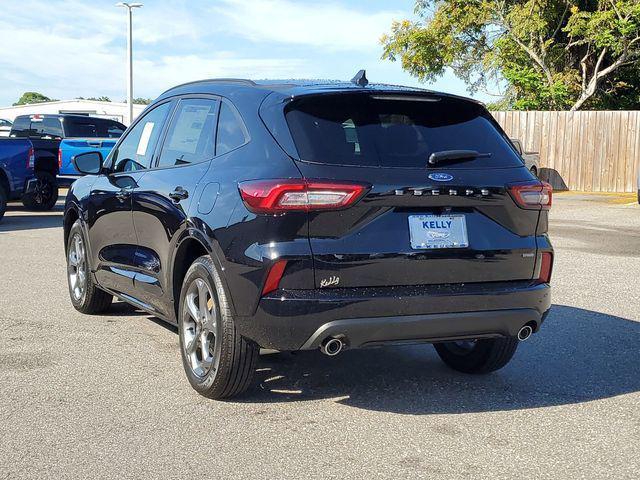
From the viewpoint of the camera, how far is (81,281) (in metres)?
7.79

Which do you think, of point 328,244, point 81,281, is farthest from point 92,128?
point 328,244

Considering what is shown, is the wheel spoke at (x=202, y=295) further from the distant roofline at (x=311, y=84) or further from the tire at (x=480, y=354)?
the tire at (x=480, y=354)

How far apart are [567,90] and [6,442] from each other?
28.6 m

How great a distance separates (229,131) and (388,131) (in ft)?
3.12

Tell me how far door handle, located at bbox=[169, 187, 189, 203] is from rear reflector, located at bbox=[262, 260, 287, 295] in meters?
1.05

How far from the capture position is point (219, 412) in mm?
5031

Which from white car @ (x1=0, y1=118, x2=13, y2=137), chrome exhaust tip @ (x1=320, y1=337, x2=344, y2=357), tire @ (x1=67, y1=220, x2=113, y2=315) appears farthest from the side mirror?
white car @ (x1=0, y1=118, x2=13, y2=137)

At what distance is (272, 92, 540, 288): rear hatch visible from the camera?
184 inches

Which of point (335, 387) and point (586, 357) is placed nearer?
point (335, 387)

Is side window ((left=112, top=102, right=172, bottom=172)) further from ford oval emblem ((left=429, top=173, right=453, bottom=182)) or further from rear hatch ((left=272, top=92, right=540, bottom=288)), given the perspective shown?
ford oval emblem ((left=429, top=173, right=453, bottom=182))

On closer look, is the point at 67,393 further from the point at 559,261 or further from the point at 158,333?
the point at 559,261

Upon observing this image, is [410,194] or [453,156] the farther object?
[453,156]

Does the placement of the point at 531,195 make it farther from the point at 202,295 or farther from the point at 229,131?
the point at 202,295

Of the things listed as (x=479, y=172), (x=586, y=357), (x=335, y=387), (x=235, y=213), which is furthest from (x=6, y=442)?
(x=586, y=357)
